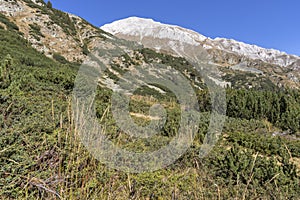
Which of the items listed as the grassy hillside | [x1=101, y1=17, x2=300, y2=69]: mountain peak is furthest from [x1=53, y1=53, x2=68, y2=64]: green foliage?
[x1=101, y1=17, x2=300, y2=69]: mountain peak

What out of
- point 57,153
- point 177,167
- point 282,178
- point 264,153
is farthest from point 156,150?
point 264,153

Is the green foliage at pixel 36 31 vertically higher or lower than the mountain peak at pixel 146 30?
lower

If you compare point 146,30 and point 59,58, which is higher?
point 146,30

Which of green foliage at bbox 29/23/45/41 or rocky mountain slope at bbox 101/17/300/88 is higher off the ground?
rocky mountain slope at bbox 101/17/300/88

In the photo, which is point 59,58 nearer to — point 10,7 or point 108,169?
point 10,7

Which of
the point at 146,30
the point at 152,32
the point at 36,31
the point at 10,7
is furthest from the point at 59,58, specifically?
the point at 146,30

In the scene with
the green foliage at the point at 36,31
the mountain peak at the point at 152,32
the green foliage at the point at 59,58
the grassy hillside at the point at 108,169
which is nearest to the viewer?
the grassy hillside at the point at 108,169

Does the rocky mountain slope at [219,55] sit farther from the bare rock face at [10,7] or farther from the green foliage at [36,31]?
the green foliage at [36,31]

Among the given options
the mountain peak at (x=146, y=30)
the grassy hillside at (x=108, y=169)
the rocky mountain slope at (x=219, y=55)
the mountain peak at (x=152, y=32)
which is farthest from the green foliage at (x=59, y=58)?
the mountain peak at (x=146, y=30)

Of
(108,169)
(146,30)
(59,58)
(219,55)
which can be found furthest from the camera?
(146,30)

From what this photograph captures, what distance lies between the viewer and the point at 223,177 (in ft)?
14.3

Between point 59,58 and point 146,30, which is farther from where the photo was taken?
point 146,30

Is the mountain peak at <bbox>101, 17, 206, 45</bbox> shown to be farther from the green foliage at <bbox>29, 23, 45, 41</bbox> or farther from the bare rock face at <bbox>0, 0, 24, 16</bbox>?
the green foliage at <bbox>29, 23, 45, 41</bbox>

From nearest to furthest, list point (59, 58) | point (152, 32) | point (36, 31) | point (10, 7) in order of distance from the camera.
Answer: point (59, 58) < point (36, 31) < point (10, 7) < point (152, 32)
